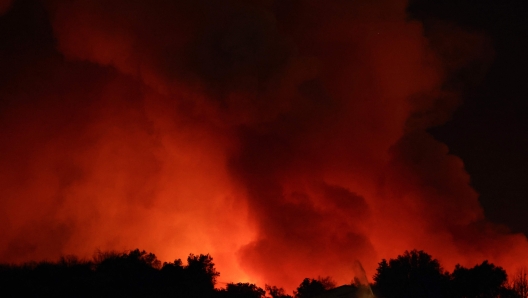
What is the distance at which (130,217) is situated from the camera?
57438 millimetres

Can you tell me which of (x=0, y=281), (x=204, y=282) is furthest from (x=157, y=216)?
(x=0, y=281)

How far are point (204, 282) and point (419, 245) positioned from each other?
25.4 meters

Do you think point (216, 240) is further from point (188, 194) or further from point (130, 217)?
point (130, 217)

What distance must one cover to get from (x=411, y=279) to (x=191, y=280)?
46.9 feet

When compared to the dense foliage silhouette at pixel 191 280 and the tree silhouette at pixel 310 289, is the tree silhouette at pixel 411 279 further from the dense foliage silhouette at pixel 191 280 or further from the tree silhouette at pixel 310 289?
the tree silhouette at pixel 310 289

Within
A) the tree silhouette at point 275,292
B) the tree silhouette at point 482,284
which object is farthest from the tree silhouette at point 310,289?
the tree silhouette at point 482,284

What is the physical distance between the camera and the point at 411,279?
33562 mm

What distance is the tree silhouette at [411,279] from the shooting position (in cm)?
3253

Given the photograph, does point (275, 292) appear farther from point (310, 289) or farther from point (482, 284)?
point (482, 284)

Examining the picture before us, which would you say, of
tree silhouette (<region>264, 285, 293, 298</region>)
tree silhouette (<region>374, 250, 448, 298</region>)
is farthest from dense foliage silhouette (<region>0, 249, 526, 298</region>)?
tree silhouette (<region>264, 285, 293, 298</region>)

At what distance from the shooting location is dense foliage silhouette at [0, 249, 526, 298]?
2725 cm

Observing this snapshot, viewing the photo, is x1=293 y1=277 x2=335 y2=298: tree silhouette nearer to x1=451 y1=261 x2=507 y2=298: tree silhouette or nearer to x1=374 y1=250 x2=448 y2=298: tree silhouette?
x1=374 y1=250 x2=448 y2=298: tree silhouette

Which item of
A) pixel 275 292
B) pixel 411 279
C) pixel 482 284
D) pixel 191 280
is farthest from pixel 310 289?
pixel 482 284

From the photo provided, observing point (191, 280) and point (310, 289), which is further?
point (310, 289)
